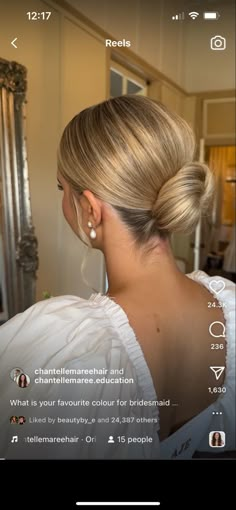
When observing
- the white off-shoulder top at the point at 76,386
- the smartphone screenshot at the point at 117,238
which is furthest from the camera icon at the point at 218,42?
the white off-shoulder top at the point at 76,386

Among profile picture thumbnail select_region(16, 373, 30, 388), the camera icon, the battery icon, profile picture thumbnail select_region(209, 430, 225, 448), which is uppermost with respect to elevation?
the battery icon

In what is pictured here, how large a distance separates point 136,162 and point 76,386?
11.3 inches

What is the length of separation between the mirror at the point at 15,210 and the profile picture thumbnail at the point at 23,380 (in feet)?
0.27

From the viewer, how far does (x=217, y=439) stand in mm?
556

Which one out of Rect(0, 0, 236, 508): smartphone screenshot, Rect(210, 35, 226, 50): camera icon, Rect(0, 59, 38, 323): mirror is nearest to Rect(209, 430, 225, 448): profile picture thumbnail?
Rect(0, 0, 236, 508): smartphone screenshot

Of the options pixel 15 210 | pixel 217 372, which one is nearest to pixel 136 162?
pixel 15 210

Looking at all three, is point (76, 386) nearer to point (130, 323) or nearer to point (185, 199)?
point (130, 323)

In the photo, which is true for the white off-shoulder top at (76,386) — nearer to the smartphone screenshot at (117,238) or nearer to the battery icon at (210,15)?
the smartphone screenshot at (117,238)

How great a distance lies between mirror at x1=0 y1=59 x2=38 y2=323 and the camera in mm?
547

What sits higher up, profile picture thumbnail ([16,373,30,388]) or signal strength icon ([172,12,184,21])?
signal strength icon ([172,12,184,21])

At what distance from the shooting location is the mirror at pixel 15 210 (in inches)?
21.5

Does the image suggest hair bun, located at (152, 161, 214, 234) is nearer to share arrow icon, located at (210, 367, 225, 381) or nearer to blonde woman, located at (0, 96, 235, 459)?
blonde woman, located at (0, 96, 235, 459)

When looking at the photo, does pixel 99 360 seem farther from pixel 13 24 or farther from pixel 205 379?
pixel 13 24
